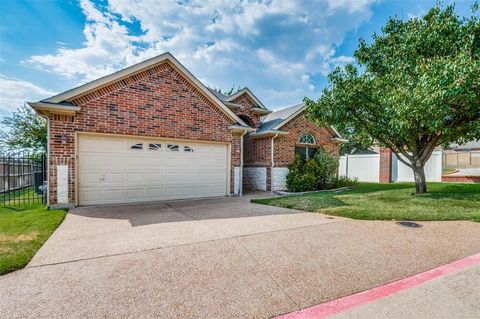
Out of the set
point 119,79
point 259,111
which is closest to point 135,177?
point 119,79

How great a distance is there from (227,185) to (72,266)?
7.58m

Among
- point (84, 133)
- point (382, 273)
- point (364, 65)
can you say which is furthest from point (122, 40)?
point (382, 273)

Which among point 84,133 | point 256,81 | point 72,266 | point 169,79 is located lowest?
point 72,266

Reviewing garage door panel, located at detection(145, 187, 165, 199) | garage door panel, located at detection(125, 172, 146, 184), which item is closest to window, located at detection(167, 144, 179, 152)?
garage door panel, located at detection(125, 172, 146, 184)

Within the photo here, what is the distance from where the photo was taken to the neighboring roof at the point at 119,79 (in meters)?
7.36

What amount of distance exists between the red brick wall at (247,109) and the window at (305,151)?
9.89 feet

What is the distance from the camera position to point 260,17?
1052 centimetres

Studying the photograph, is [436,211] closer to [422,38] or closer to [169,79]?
[422,38]

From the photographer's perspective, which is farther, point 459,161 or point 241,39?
point 459,161

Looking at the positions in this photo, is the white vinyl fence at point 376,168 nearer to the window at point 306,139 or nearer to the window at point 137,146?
the window at point 306,139

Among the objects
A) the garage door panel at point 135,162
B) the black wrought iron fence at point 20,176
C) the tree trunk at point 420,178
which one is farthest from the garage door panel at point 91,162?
the tree trunk at point 420,178

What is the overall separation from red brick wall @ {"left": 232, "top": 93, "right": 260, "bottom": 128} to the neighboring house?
398 cm

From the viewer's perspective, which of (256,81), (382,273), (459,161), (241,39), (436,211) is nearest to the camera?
(382,273)

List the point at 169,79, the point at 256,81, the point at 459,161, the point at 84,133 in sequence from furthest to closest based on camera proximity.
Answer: the point at 459,161 < the point at 256,81 < the point at 169,79 < the point at 84,133
